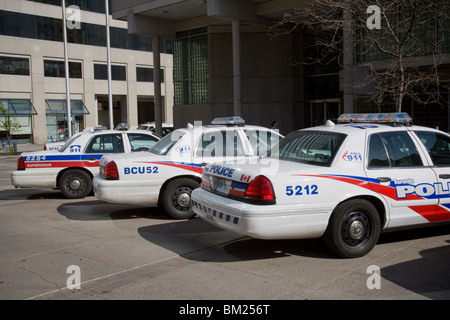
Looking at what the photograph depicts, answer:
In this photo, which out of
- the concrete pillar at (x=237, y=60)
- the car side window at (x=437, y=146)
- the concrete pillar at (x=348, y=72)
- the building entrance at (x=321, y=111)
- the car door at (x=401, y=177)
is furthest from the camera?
the building entrance at (x=321, y=111)

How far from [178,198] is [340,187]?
3.38 meters

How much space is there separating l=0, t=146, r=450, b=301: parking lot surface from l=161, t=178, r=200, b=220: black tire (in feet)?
0.53

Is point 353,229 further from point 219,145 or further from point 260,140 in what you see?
point 219,145

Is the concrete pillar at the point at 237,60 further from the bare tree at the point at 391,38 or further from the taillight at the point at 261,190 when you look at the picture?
the taillight at the point at 261,190

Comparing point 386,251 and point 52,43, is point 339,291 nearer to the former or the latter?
point 386,251

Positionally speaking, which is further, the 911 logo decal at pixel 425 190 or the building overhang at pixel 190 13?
the building overhang at pixel 190 13

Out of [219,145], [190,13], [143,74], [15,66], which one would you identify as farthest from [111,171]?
[143,74]

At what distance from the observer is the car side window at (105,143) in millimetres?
10820

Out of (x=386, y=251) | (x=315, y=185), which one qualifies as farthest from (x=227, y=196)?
(x=386, y=251)

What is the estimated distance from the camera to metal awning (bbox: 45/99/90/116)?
43119mm

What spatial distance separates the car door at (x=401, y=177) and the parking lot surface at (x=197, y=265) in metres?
0.48

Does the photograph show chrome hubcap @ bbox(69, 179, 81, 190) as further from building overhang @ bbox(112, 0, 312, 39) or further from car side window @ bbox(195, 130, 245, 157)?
building overhang @ bbox(112, 0, 312, 39)

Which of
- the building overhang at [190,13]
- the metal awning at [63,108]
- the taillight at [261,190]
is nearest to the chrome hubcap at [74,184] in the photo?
the taillight at [261,190]

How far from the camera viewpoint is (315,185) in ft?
18.1
